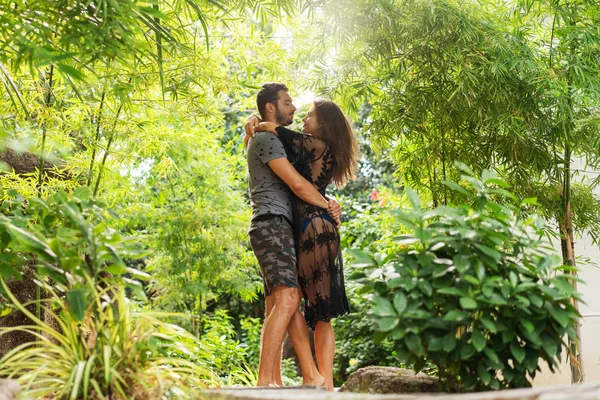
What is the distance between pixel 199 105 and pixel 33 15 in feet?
4.97

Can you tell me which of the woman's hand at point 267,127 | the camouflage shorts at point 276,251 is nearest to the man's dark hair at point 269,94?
the woman's hand at point 267,127

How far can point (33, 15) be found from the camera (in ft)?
10.2

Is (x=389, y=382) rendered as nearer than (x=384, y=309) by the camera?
No

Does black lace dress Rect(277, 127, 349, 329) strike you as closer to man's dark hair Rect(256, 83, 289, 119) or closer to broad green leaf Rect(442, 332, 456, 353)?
man's dark hair Rect(256, 83, 289, 119)

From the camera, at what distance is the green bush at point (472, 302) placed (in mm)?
2469

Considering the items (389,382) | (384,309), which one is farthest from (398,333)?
(389,382)

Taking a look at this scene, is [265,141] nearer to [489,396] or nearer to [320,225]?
[320,225]

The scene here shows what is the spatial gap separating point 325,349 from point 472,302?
4.10ft

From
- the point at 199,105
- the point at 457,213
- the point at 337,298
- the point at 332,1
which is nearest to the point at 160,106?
the point at 199,105

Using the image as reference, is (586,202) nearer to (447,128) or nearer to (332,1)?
(447,128)

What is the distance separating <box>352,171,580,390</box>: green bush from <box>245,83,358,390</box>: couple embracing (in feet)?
2.49

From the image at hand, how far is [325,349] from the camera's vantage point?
11.4ft

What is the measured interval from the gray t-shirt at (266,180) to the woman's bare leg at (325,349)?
1.94 feet

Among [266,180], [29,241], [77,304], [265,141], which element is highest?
[265,141]
